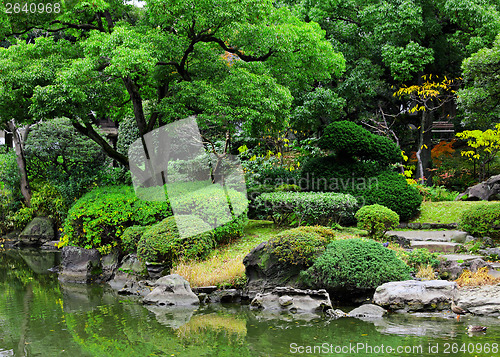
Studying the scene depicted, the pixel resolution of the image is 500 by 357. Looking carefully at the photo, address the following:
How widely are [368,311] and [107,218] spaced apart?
6797 mm

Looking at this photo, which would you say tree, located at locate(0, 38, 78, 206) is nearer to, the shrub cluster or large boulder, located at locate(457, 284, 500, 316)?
the shrub cluster

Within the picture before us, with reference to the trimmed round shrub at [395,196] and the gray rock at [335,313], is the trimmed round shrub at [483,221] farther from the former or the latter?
the gray rock at [335,313]

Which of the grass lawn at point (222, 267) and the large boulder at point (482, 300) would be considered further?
the grass lawn at point (222, 267)

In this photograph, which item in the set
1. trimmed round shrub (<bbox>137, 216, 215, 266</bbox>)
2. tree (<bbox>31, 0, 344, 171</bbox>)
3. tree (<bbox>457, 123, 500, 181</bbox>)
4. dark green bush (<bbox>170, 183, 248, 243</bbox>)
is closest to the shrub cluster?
dark green bush (<bbox>170, 183, 248, 243</bbox>)

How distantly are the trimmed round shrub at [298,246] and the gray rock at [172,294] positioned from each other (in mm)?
1727

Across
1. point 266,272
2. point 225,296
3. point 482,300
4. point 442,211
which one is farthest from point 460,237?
point 225,296

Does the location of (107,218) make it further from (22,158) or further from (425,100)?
(425,100)

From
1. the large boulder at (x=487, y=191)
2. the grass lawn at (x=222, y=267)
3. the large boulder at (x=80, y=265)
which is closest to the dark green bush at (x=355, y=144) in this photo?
the grass lawn at (x=222, y=267)

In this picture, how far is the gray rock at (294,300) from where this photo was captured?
7355 mm

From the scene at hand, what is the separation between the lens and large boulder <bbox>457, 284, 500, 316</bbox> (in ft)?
22.1

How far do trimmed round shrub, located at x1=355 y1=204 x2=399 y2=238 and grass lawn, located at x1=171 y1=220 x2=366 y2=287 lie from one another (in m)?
0.53

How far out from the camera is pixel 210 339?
6.20 metres

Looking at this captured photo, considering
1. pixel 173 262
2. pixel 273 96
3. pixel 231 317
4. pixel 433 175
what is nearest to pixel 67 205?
pixel 173 262

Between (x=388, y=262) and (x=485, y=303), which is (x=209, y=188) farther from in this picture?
(x=485, y=303)
